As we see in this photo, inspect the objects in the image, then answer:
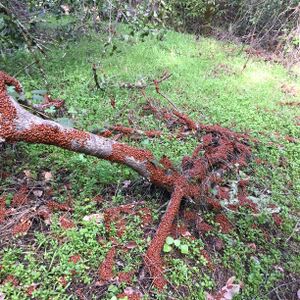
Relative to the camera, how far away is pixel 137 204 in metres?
2.27

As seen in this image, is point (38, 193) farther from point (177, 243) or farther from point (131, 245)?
point (177, 243)

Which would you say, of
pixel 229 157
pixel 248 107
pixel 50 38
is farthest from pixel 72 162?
pixel 50 38

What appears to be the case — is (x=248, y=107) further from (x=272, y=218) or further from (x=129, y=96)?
(x=272, y=218)

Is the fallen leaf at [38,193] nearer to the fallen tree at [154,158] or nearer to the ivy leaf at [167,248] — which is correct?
the fallen tree at [154,158]

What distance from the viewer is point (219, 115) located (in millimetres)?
3717

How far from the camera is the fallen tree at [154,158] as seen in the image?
183 centimetres

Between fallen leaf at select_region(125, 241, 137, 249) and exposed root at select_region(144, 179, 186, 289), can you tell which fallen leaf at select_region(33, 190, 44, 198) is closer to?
fallen leaf at select_region(125, 241, 137, 249)

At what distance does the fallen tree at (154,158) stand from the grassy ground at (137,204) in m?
0.09

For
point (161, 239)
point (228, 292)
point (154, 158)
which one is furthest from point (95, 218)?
point (228, 292)

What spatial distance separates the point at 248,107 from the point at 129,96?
1.48 metres

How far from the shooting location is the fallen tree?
1.83m

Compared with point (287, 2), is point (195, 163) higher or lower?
lower

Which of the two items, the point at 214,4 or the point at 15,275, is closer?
the point at 15,275

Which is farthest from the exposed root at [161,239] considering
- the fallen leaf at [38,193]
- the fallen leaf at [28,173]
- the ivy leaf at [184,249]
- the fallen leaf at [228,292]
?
the fallen leaf at [28,173]
